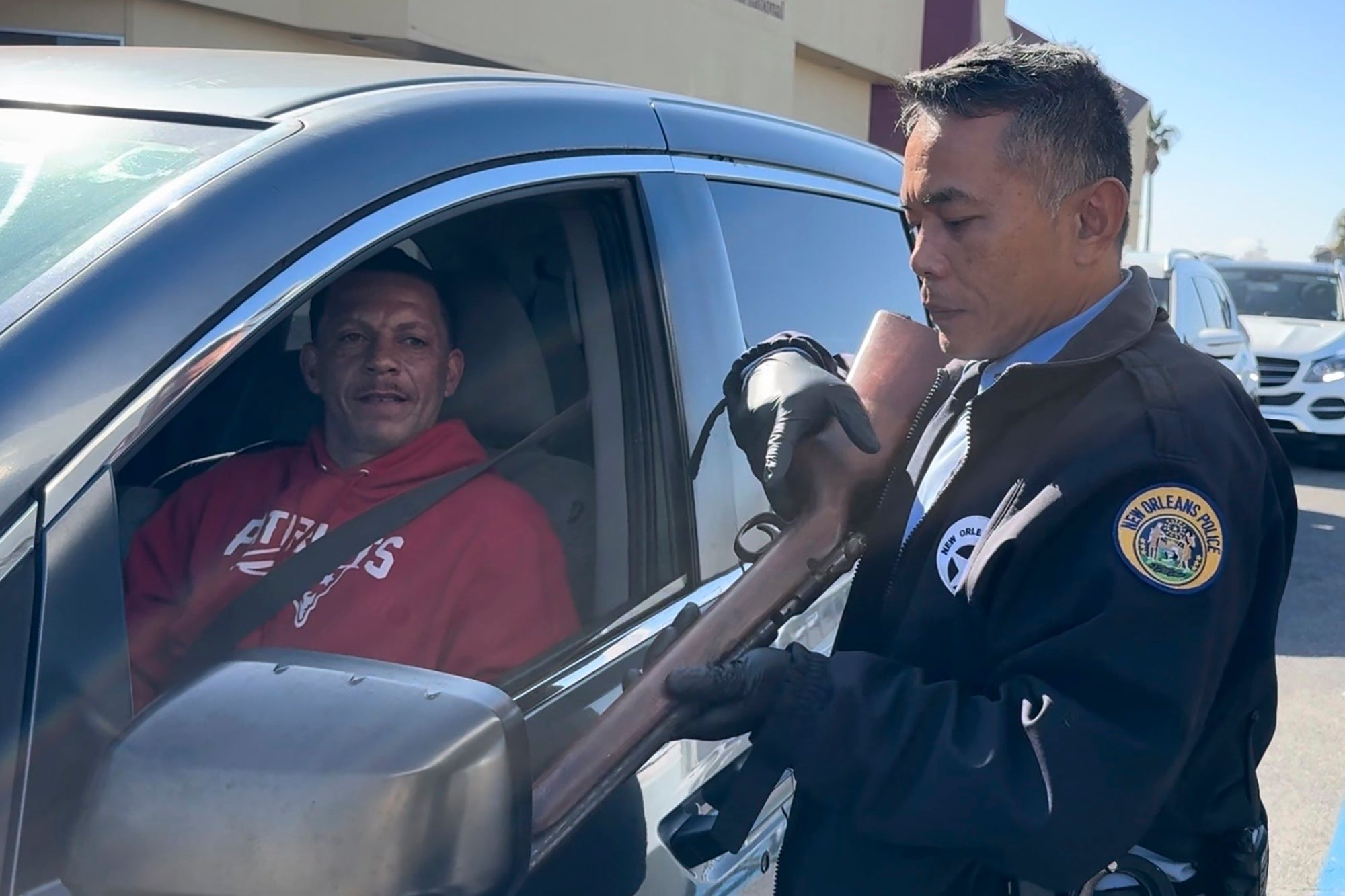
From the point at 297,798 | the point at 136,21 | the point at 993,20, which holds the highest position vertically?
the point at 993,20

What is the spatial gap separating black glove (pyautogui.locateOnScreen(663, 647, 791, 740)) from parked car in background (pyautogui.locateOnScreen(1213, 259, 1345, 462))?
37.4ft

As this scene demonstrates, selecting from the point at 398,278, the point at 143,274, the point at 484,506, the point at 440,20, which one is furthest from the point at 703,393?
the point at 440,20

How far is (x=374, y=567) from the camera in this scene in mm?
1836

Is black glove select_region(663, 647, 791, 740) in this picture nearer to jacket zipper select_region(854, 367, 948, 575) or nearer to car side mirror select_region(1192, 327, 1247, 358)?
jacket zipper select_region(854, 367, 948, 575)

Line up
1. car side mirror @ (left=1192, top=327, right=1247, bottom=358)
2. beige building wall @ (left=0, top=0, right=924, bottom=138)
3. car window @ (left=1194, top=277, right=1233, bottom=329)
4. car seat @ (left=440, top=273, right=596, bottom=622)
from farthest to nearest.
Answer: car window @ (left=1194, top=277, right=1233, bottom=329) → car side mirror @ (left=1192, top=327, right=1247, bottom=358) → beige building wall @ (left=0, top=0, right=924, bottom=138) → car seat @ (left=440, top=273, right=596, bottom=622)

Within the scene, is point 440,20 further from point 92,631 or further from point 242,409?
point 92,631

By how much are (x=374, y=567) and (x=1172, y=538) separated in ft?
3.51

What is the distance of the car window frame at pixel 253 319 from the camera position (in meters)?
1.07

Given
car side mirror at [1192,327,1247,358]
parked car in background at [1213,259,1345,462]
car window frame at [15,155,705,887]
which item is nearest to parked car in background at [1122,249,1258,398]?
Result: car side mirror at [1192,327,1247,358]

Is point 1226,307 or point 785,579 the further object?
point 1226,307

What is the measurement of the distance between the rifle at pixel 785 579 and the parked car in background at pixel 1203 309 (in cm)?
730

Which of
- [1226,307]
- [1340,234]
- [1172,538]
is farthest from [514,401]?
[1340,234]

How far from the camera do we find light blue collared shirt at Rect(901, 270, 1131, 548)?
148cm

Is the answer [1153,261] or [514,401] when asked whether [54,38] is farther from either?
A: [1153,261]
